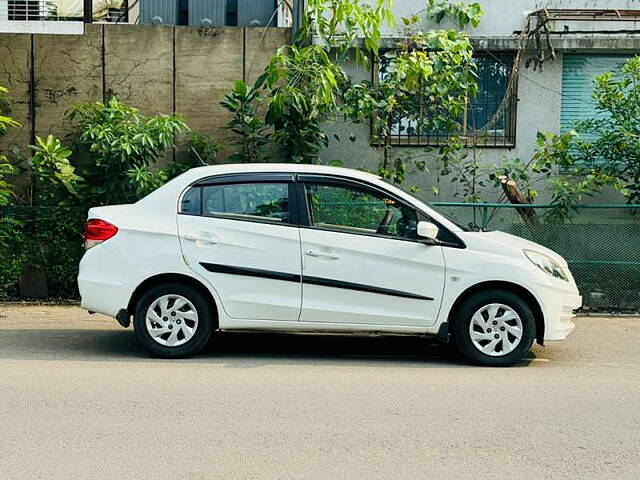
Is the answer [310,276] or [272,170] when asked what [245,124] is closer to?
[272,170]

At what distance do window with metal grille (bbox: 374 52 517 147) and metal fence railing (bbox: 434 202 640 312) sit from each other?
1.96 m

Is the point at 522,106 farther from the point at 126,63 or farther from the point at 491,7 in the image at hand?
the point at 126,63

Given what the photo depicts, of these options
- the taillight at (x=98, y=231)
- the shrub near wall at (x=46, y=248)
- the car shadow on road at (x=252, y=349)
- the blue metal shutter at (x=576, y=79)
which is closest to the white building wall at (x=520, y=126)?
the blue metal shutter at (x=576, y=79)

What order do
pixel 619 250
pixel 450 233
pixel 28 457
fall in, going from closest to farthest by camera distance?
pixel 28 457 < pixel 450 233 < pixel 619 250

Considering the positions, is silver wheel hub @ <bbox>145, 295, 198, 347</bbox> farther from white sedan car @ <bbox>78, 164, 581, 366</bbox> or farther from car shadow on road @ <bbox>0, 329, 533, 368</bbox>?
car shadow on road @ <bbox>0, 329, 533, 368</bbox>

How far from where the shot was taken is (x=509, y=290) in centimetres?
852

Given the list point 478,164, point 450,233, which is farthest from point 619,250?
point 450,233

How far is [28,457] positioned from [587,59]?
1030cm

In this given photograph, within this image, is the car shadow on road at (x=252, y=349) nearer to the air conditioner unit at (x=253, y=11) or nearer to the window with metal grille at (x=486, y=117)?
the window with metal grille at (x=486, y=117)

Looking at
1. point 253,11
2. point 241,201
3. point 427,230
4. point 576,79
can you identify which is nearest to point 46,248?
point 241,201

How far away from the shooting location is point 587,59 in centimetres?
1347

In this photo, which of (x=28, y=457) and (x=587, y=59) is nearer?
(x=28, y=457)

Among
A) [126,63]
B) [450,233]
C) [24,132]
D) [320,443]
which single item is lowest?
[320,443]

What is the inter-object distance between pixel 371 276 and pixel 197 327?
1.63 meters
